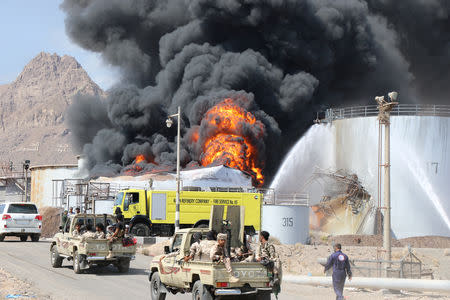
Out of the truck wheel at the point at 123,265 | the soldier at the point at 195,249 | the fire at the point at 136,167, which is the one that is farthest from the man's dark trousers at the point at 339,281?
the fire at the point at 136,167

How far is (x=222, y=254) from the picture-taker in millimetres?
12141

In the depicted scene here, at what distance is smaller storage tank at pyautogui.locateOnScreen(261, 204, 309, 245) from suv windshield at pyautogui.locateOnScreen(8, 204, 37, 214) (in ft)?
51.9

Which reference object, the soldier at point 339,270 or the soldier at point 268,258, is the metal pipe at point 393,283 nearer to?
the soldier at point 339,270

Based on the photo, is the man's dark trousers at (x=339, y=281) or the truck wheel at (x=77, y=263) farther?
the truck wheel at (x=77, y=263)

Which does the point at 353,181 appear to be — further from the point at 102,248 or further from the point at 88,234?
the point at 88,234

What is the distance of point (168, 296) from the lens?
1562 centimetres

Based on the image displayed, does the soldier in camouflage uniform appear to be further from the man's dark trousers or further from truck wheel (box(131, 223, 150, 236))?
truck wheel (box(131, 223, 150, 236))

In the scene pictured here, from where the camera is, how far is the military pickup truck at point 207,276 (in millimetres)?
11945

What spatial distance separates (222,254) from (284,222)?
30.3 m

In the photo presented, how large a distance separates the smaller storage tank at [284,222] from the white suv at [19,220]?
15.7 m

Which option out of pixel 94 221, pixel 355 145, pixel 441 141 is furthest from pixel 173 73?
pixel 94 221

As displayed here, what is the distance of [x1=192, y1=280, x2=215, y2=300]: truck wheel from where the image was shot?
12.1m

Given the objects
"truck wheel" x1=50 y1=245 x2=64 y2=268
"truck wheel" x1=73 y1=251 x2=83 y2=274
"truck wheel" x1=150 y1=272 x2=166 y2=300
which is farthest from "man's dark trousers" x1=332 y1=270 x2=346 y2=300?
"truck wheel" x1=50 y1=245 x2=64 y2=268

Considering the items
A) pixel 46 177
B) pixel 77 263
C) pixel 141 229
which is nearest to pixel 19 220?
pixel 141 229
